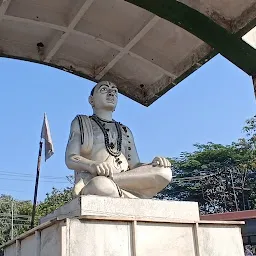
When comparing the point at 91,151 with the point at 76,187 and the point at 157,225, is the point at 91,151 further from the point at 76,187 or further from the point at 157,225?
the point at 157,225

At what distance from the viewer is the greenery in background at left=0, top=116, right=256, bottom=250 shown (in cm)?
3089

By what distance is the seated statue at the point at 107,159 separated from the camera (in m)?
4.00

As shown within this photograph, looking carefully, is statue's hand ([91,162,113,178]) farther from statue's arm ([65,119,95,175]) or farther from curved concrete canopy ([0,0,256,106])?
curved concrete canopy ([0,0,256,106])

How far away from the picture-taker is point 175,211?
3922mm

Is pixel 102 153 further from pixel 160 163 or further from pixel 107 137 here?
pixel 160 163

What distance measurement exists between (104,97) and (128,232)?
69.9 inches

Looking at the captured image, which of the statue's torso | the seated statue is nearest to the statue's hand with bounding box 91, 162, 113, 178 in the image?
the seated statue

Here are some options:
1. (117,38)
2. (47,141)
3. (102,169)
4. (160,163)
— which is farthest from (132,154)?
(47,141)

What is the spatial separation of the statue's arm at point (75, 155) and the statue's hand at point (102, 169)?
0.16 ft

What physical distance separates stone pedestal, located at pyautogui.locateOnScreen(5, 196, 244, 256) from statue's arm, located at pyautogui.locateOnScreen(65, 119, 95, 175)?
1.63 feet

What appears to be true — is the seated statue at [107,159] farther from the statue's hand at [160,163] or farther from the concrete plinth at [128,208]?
the concrete plinth at [128,208]

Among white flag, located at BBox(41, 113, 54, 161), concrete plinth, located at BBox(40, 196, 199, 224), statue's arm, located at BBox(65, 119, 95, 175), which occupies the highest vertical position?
white flag, located at BBox(41, 113, 54, 161)

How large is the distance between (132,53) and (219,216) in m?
11.5

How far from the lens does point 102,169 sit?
13.1ft
